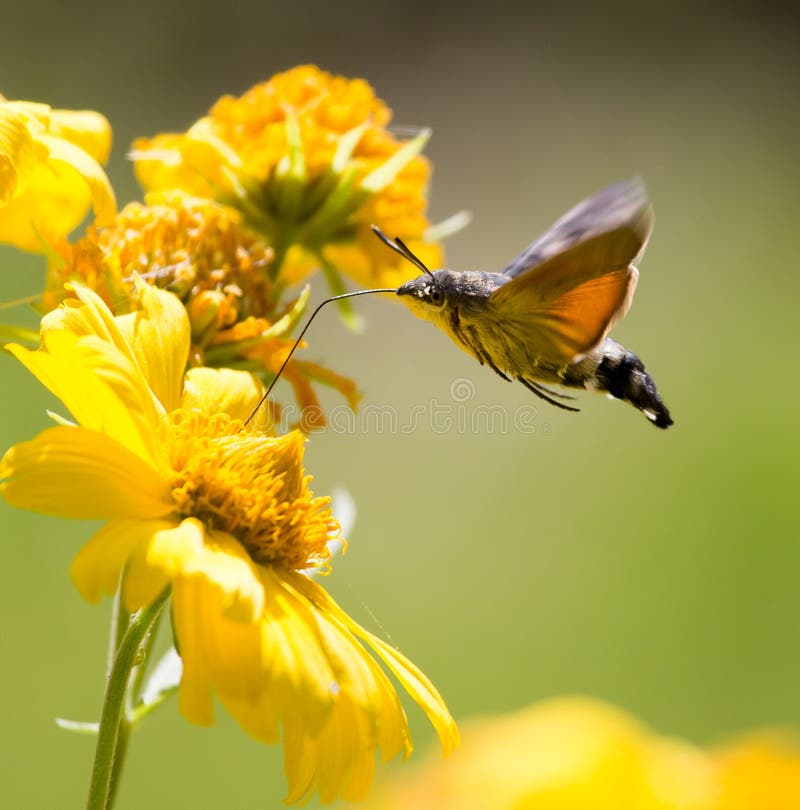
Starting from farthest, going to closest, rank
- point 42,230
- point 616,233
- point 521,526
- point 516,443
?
point 516,443 → point 521,526 → point 42,230 → point 616,233

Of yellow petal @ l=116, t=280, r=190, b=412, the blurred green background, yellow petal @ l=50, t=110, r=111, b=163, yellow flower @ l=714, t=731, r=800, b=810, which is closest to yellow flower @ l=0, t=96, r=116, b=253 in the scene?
yellow petal @ l=50, t=110, r=111, b=163

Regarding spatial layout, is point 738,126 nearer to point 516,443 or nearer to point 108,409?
point 516,443

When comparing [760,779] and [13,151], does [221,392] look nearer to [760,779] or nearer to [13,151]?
[13,151]

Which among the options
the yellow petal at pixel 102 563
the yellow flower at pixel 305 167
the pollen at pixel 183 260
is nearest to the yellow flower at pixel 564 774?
the yellow petal at pixel 102 563

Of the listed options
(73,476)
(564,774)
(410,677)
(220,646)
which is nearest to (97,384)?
(73,476)

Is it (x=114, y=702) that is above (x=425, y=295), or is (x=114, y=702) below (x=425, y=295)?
below

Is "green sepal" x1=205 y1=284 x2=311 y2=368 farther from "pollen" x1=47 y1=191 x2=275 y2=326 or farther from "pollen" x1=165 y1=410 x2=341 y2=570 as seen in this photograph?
"pollen" x1=165 y1=410 x2=341 y2=570

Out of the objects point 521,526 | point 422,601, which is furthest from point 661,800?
point 521,526
